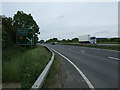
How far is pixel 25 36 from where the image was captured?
26.2 m

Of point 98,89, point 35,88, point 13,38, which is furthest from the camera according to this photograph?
point 13,38

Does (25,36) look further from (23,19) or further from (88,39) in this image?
(88,39)

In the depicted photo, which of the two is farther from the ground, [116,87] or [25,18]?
[25,18]

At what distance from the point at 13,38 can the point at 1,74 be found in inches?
864

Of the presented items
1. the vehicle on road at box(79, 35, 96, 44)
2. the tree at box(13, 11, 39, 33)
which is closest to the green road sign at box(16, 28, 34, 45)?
the tree at box(13, 11, 39, 33)

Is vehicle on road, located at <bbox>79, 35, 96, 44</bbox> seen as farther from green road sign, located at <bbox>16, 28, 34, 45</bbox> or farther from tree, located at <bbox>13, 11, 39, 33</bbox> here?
green road sign, located at <bbox>16, 28, 34, 45</bbox>

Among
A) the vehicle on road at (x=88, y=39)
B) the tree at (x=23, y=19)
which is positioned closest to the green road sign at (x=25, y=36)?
the tree at (x=23, y=19)

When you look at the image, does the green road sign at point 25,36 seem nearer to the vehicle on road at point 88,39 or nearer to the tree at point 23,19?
the tree at point 23,19

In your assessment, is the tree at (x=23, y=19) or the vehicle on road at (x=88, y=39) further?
the vehicle on road at (x=88, y=39)

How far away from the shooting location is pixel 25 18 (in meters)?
46.7

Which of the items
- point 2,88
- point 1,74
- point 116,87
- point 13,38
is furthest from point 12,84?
point 13,38

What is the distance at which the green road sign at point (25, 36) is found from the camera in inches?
1016

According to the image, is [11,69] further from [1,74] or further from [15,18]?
[15,18]

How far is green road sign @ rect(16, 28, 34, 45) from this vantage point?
25.8 m
